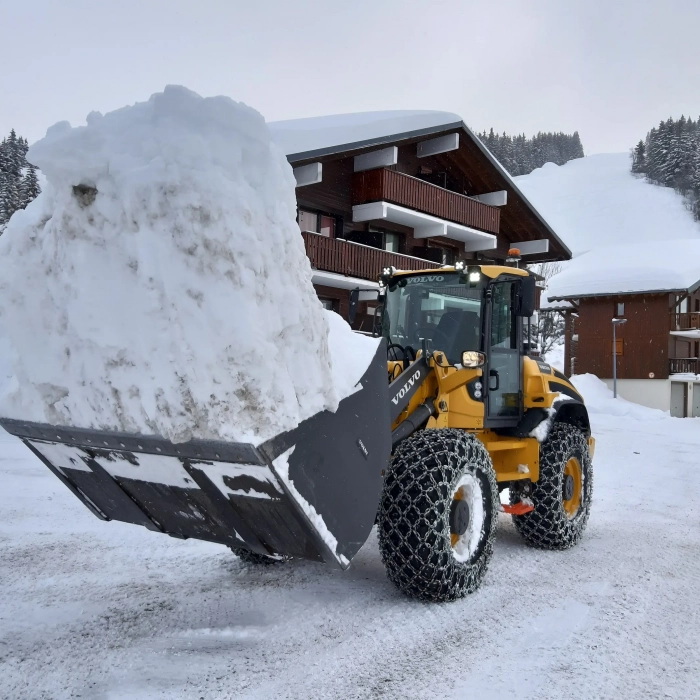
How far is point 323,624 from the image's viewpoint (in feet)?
12.5

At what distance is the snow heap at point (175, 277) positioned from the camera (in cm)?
293

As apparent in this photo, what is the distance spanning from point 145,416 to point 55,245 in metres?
0.87

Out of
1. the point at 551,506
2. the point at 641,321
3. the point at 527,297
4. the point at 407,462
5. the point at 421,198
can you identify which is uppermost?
the point at 421,198

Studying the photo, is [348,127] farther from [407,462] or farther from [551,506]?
[407,462]

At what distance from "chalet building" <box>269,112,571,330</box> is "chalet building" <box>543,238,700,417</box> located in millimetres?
11576

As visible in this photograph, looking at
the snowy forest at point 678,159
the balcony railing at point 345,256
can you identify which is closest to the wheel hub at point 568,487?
the balcony railing at point 345,256

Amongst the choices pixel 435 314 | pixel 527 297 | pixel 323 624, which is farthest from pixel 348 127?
pixel 323 624

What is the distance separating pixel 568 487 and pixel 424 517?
2.68 meters

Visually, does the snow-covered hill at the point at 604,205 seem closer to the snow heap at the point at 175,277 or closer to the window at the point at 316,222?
the window at the point at 316,222

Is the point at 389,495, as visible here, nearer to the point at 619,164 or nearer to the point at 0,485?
the point at 0,485

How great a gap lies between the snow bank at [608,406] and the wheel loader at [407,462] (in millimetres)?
19379

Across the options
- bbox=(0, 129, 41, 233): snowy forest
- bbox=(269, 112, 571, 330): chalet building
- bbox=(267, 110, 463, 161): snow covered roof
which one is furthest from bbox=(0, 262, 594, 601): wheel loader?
bbox=(0, 129, 41, 233): snowy forest

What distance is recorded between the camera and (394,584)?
4.19 m

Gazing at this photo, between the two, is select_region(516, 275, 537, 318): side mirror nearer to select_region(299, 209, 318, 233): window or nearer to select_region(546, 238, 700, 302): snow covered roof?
select_region(299, 209, 318, 233): window
